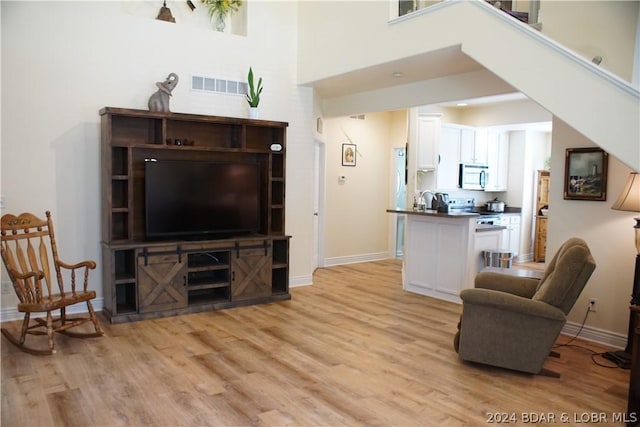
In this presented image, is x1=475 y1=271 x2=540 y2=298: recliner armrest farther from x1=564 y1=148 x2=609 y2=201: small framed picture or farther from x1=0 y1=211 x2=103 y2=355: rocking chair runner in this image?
x1=0 y1=211 x2=103 y2=355: rocking chair runner

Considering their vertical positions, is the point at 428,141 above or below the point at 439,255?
above

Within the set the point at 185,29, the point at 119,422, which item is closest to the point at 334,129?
the point at 185,29

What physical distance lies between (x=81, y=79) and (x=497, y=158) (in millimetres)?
7017

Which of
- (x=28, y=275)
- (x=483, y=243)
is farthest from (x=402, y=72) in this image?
(x=28, y=275)

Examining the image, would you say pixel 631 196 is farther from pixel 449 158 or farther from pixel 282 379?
pixel 449 158

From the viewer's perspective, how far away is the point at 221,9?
5734mm

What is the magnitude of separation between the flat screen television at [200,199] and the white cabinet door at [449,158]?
363 centimetres

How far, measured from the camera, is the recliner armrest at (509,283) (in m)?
4.02

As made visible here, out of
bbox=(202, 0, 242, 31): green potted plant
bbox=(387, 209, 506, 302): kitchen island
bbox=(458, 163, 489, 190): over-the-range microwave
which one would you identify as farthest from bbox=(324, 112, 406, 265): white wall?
bbox=(202, 0, 242, 31): green potted plant

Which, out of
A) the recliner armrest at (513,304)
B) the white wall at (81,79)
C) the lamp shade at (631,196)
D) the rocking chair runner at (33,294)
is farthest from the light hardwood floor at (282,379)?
the white wall at (81,79)

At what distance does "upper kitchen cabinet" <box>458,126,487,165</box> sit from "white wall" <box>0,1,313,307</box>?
4.10 m

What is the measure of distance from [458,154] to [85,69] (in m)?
5.87

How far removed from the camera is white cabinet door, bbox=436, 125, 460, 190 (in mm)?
7941

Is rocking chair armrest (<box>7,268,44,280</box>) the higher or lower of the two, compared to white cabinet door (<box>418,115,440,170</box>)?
lower
